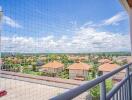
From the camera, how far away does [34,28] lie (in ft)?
16.8

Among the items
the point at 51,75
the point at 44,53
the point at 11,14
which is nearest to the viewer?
the point at 11,14

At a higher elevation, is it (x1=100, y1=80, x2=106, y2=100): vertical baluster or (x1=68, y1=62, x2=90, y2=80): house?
(x1=100, y1=80, x2=106, y2=100): vertical baluster

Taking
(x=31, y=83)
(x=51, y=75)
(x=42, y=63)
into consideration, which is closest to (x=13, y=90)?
(x=31, y=83)

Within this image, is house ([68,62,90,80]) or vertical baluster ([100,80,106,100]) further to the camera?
house ([68,62,90,80])

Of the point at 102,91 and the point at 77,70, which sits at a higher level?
the point at 102,91

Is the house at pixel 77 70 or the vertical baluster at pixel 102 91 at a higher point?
the vertical baluster at pixel 102 91

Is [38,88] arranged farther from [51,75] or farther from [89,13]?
[89,13]

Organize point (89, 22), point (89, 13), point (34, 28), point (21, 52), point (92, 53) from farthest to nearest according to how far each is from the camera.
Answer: point (89, 22) < point (89, 13) < point (92, 53) < point (34, 28) < point (21, 52)

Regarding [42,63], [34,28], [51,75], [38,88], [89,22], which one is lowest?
[38,88]

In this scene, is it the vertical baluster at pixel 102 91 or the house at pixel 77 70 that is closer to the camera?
the vertical baluster at pixel 102 91

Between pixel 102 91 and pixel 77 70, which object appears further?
pixel 77 70

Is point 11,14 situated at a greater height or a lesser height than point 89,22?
lesser

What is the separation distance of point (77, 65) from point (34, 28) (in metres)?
5.30

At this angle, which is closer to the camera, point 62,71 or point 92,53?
point 92,53
